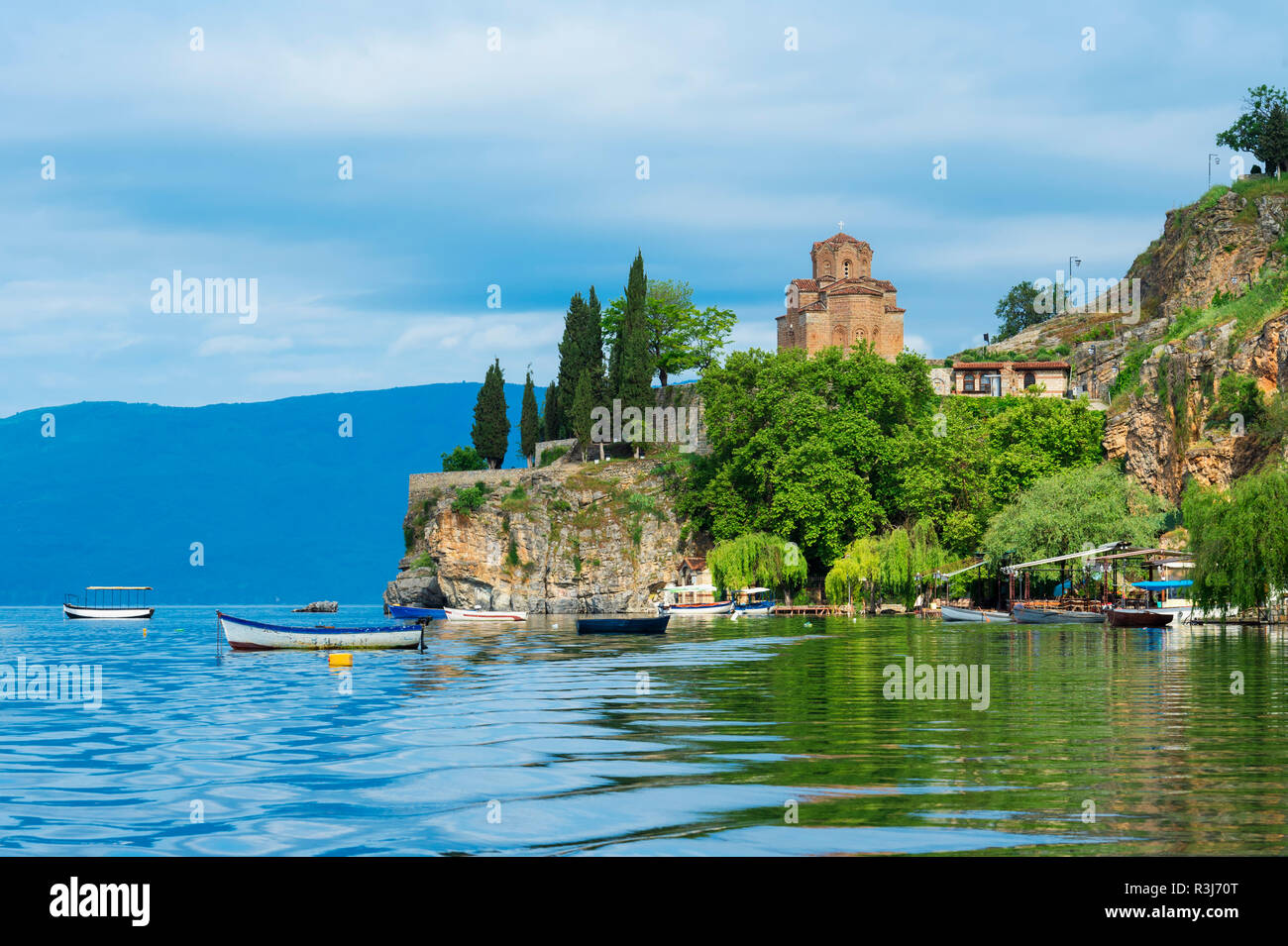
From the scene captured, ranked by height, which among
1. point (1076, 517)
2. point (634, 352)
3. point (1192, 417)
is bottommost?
point (1076, 517)

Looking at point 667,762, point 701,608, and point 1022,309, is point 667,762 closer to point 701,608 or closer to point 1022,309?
point 701,608

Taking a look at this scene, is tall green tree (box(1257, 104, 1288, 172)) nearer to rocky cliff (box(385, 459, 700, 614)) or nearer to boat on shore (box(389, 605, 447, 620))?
rocky cliff (box(385, 459, 700, 614))

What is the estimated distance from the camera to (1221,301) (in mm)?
82438

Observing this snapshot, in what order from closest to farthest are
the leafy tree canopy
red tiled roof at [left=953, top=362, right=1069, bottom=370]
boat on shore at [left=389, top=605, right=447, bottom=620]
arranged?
1. boat on shore at [left=389, top=605, right=447, bottom=620]
2. the leafy tree canopy
3. red tiled roof at [left=953, top=362, right=1069, bottom=370]

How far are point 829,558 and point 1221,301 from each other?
33522 mm

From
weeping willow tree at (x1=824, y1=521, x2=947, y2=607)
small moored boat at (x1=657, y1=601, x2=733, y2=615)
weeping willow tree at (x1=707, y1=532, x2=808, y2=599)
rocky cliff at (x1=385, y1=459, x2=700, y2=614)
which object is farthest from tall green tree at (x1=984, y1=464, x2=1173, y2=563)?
rocky cliff at (x1=385, y1=459, x2=700, y2=614)

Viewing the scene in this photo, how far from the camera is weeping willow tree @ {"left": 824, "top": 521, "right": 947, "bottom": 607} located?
7169cm

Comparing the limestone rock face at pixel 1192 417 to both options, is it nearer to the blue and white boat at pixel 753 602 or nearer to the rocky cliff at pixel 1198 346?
the rocky cliff at pixel 1198 346

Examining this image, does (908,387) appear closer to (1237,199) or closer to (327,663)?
(1237,199)

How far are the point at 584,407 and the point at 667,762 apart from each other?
7852cm

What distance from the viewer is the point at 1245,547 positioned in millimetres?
41656

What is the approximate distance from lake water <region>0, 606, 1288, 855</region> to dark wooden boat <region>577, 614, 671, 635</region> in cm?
2104

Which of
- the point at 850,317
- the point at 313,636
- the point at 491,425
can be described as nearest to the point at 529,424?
the point at 491,425
